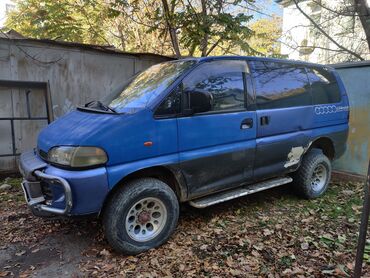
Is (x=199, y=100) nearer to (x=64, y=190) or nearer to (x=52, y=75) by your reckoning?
(x=64, y=190)

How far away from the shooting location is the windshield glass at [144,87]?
3457 mm

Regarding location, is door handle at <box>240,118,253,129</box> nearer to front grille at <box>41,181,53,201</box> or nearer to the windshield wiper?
the windshield wiper

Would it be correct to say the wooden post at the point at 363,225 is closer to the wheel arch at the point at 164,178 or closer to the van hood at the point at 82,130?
the wheel arch at the point at 164,178

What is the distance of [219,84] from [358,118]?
3281mm

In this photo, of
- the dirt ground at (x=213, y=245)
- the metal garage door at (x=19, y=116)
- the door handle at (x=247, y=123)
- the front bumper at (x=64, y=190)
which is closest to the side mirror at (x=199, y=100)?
the door handle at (x=247, y=123)

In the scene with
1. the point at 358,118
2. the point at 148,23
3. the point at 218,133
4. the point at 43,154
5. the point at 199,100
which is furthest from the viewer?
the point at 148,23

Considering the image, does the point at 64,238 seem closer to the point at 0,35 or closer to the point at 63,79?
the point at 63,79

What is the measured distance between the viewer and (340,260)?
10.4ft

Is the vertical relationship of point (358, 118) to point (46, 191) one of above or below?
above

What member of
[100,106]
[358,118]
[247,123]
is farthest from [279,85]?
[100,106]

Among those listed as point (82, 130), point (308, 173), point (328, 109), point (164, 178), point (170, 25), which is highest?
point (170, 25)

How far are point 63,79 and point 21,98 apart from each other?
32.1 inches

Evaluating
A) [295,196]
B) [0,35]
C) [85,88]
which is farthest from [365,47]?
[0,35]

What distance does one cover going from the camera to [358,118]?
5648 mm
